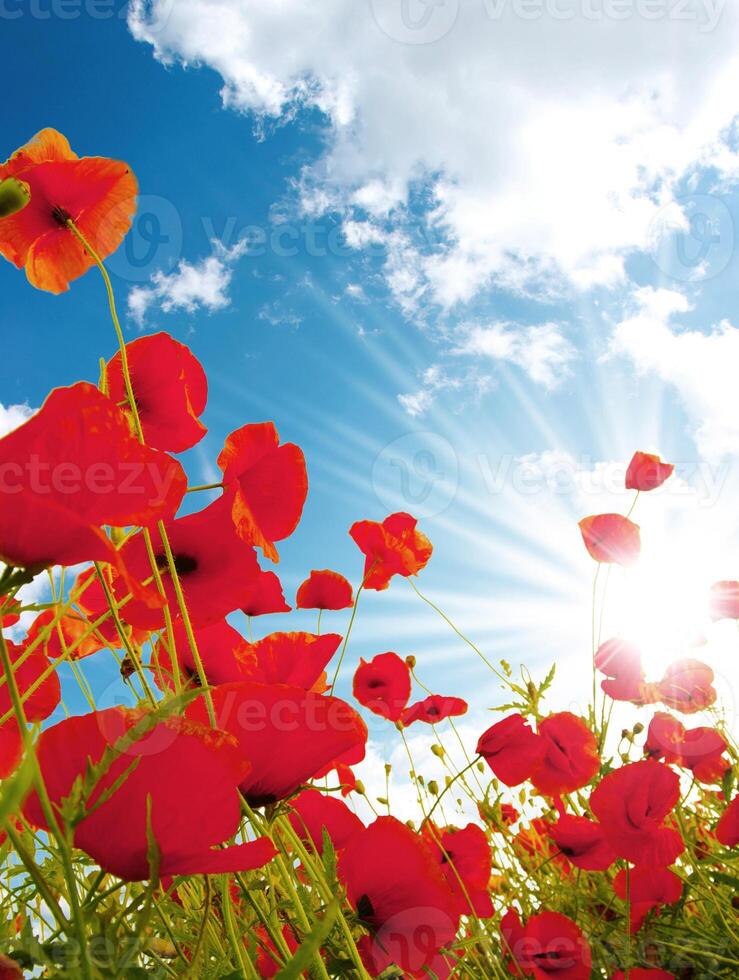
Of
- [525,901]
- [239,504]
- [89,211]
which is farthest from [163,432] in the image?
[525,901]

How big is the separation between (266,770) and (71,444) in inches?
13.5

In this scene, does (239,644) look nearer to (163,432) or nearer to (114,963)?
(163,432)

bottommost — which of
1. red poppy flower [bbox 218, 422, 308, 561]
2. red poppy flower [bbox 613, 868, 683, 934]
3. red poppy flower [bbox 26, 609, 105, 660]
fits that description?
red poppy flower [bbox 613, 868, 683, 934]

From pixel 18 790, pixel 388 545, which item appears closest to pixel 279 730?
pixel 18 790

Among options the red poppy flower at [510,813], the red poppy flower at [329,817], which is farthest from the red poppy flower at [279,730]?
the red poppy flower at [510,813]

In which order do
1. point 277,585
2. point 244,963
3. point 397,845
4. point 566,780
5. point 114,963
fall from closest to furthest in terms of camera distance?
1. point 114,963
2. point 244,963
3. point 397,845
4. point 277,585
5. point 566,780

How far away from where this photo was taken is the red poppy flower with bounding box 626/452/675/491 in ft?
7.65

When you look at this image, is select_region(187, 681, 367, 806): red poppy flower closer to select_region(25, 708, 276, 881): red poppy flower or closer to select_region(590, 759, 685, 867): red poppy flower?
select_region(25, 708, 276, 881): red poppy flower

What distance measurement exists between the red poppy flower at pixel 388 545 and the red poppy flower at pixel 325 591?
0.07 metres

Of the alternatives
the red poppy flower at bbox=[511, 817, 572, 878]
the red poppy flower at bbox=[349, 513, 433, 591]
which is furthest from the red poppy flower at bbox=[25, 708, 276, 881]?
the red poppy flower at bbox=[511, 817, 572, 878]

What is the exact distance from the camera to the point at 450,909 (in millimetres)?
745

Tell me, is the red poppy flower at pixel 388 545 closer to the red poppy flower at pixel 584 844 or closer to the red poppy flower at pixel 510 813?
the red poppy flower at pixel 584 844

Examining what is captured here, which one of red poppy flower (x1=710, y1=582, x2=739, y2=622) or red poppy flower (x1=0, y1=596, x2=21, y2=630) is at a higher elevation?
red poppy flower (x1=710, y1=582, x2=739, y2=622)

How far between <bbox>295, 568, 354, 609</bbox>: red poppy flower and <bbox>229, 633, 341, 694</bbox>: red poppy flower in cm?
75
